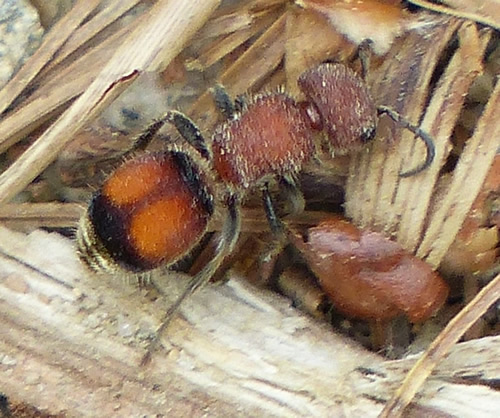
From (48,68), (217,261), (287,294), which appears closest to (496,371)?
(287,294)

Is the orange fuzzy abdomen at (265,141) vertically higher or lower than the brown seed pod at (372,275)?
higher

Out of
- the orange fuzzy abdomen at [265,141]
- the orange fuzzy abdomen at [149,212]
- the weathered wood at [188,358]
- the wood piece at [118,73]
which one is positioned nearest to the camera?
the weathered wood at [188,358]

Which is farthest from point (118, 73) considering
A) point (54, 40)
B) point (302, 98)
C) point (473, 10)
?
point (473, 10)

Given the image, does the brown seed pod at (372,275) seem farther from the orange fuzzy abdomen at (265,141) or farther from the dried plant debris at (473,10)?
the dried plant debris at (473,10)

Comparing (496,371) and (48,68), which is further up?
(48,68)

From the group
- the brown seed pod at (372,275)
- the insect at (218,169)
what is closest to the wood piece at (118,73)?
the insect at (218,169)

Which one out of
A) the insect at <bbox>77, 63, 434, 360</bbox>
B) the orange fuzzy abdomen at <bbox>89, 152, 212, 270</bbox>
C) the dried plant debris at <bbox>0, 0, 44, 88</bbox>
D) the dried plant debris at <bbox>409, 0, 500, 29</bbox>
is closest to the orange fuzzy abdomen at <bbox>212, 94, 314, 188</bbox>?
the insect at <bbox>77, 63, 434, 360</bbox>

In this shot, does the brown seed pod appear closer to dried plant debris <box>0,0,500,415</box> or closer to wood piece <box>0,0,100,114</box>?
dried plant debris <box>0,0,500,415</box>

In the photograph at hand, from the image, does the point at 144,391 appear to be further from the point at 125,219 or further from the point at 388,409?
the point at 388,409
